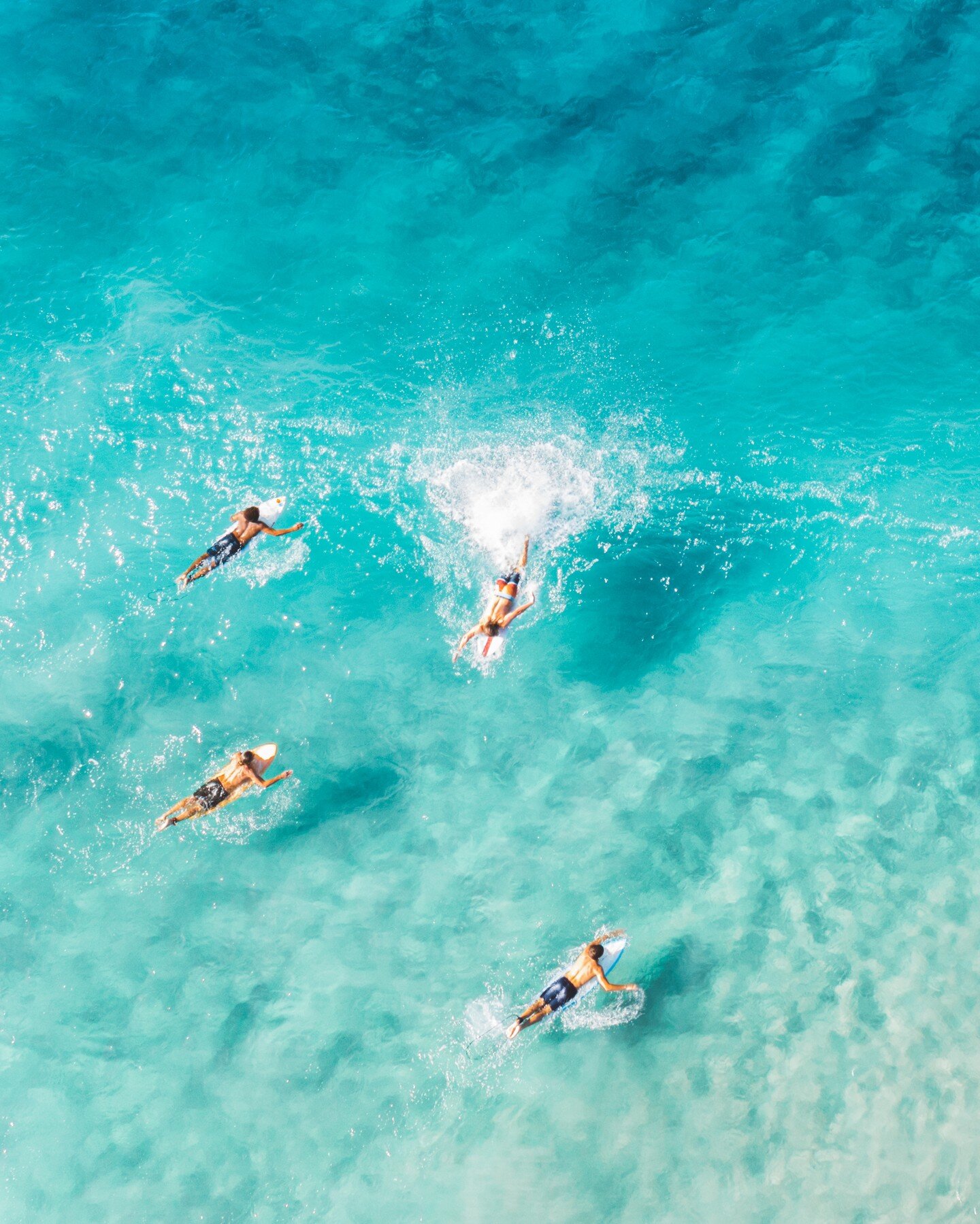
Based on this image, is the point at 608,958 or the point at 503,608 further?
the point at 503,608

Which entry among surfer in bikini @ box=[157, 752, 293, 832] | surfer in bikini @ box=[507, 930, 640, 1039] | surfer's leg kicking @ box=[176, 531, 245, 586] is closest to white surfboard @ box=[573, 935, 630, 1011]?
surfer in bikini @ box=[507, 930, 640, 1039]

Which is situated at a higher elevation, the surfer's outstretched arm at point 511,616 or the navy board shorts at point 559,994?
the surfer's outstretched arm at point 511,616

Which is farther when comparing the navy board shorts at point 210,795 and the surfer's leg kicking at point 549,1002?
the navy board shorts at point 210,795

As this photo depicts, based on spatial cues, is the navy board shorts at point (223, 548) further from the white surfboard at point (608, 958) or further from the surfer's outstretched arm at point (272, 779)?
the white surfboard at point (608, 958)

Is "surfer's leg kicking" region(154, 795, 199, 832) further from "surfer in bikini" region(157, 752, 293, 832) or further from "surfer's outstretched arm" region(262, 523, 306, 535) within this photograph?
"surfer's outstretched arm" region(262, 523, 306, 535)

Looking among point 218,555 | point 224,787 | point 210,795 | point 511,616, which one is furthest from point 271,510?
point 210,795

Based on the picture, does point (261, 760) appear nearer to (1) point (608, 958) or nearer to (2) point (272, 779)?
(2) point (272, 779)

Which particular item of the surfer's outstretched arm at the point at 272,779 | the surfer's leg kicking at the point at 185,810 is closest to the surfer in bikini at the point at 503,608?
the surfer's outstretched arm at the point at 272,779
